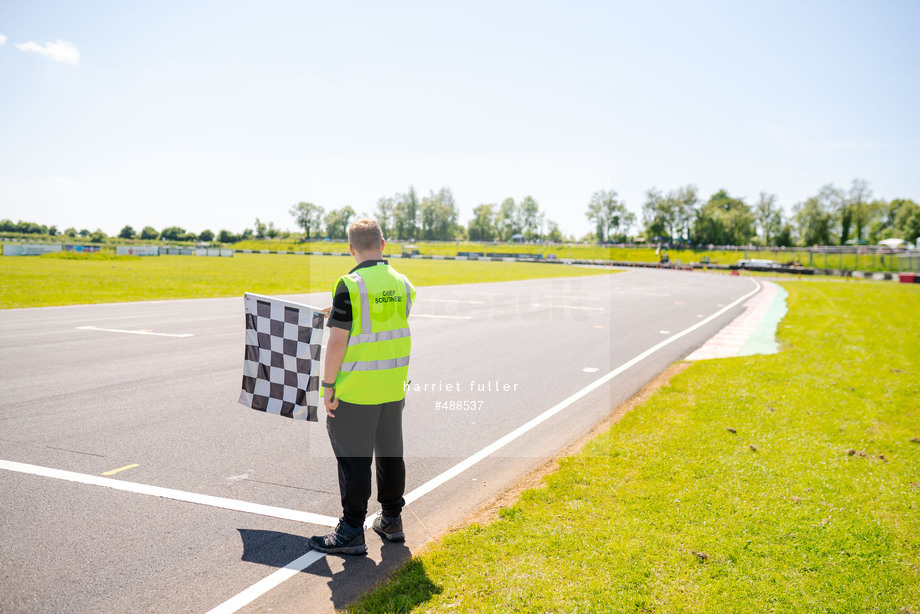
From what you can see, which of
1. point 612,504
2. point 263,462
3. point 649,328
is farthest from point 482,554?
point 649,328

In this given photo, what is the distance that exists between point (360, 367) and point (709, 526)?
2.60 metres

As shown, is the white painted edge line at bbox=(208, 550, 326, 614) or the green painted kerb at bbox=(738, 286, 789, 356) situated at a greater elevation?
the white painted edge line at bbox=(208, 550, 326, 614)

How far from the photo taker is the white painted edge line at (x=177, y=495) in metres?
3.74

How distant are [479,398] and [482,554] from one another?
3.64 metres

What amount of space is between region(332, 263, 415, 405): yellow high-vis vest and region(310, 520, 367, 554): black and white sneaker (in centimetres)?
81

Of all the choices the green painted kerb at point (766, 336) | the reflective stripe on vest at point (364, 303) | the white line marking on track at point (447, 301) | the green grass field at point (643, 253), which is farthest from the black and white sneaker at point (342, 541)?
the green grass field at point (643, 253)

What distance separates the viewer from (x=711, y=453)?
494cm

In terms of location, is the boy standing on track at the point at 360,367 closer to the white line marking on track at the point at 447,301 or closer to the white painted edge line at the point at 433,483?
the white painted edge line at the point at 433,483

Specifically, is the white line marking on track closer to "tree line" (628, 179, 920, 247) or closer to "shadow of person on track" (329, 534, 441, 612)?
"shadow of person on track" (329, 534, 441, 612)

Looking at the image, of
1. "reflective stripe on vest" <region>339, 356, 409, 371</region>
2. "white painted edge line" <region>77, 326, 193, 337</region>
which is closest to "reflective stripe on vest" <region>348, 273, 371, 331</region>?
"reflective stripe on vest" <region>339, 356, 409, 371</region>

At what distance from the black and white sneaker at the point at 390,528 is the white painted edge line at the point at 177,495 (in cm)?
35

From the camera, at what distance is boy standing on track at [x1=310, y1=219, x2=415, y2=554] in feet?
10.7

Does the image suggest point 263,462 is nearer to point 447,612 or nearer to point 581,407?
point 447,612

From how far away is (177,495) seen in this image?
3.95 m
